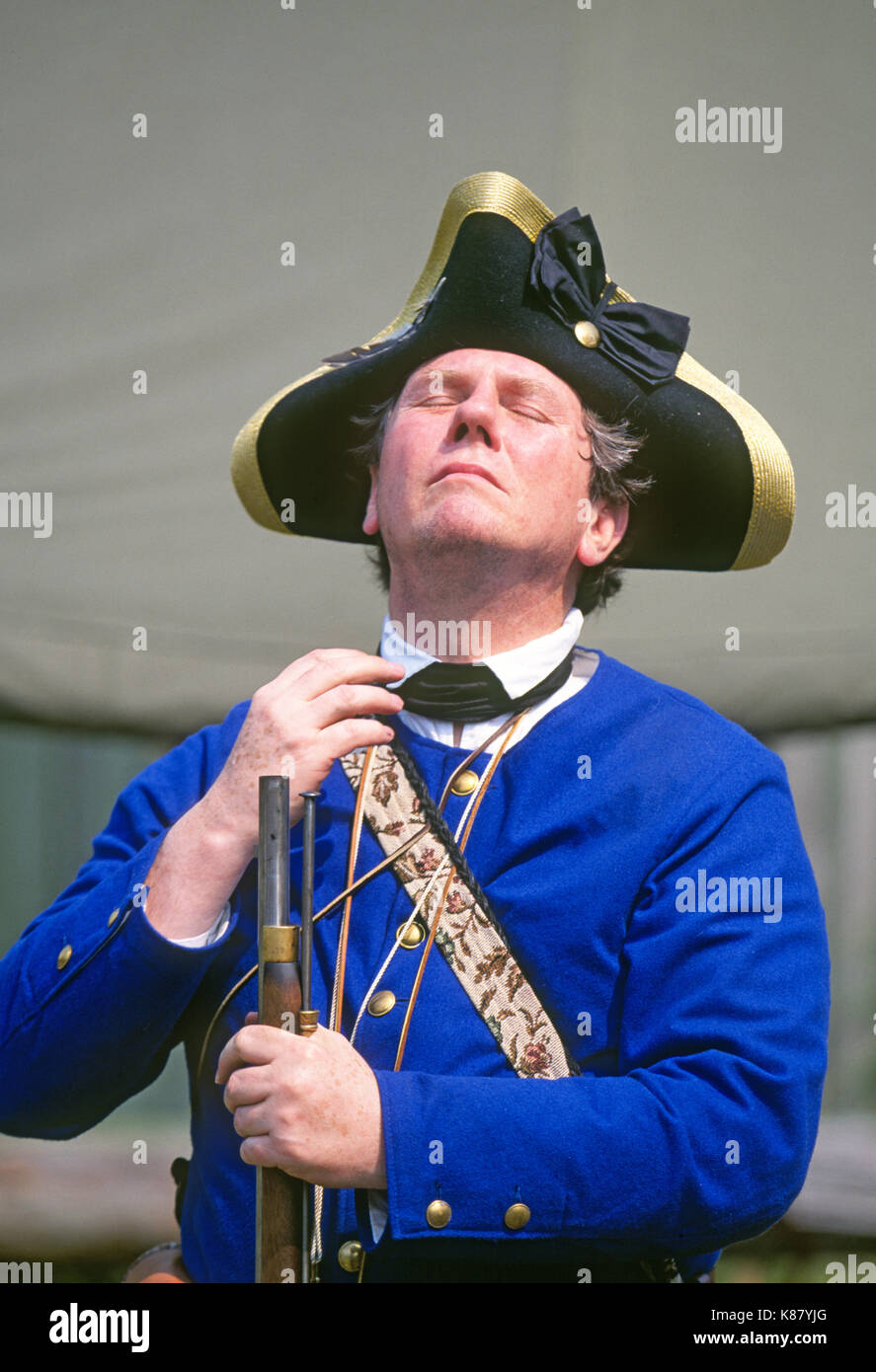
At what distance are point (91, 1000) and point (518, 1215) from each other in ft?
2.28

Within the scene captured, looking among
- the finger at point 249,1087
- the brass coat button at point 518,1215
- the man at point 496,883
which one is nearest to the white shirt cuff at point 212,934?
the man at point 496,883

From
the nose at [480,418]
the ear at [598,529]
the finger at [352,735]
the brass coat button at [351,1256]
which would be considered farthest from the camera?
the ear at [598,529]

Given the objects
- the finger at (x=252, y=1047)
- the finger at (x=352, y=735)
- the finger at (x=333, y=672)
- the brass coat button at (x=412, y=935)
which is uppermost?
the finger at (x=333, y=672)

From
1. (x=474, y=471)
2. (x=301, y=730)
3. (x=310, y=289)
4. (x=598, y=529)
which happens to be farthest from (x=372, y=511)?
(x=310, y=289)

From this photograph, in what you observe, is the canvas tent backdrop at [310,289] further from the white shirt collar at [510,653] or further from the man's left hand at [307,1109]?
the man's left hand at [307,1109]

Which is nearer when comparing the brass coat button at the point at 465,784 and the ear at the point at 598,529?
the brass coat button at the point at 465,784

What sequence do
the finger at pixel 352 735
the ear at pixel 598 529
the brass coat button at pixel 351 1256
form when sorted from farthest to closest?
the ear at pixel 598 529, the finger at pixel 352 735, the brass coat button at pixel 351 1256

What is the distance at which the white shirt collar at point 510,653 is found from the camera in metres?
2.42

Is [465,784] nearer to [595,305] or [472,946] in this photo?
[472,946]

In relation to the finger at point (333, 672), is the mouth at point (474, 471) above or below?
above

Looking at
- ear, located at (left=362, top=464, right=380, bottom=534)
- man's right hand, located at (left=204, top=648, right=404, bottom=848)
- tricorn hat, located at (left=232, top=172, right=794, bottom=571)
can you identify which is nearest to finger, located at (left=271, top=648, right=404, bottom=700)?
man's right hand, located at (left=204, top=648, right=404, bottom=848)

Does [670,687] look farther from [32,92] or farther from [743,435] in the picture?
[32,92]

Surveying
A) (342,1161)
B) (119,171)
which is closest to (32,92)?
(119,171)
